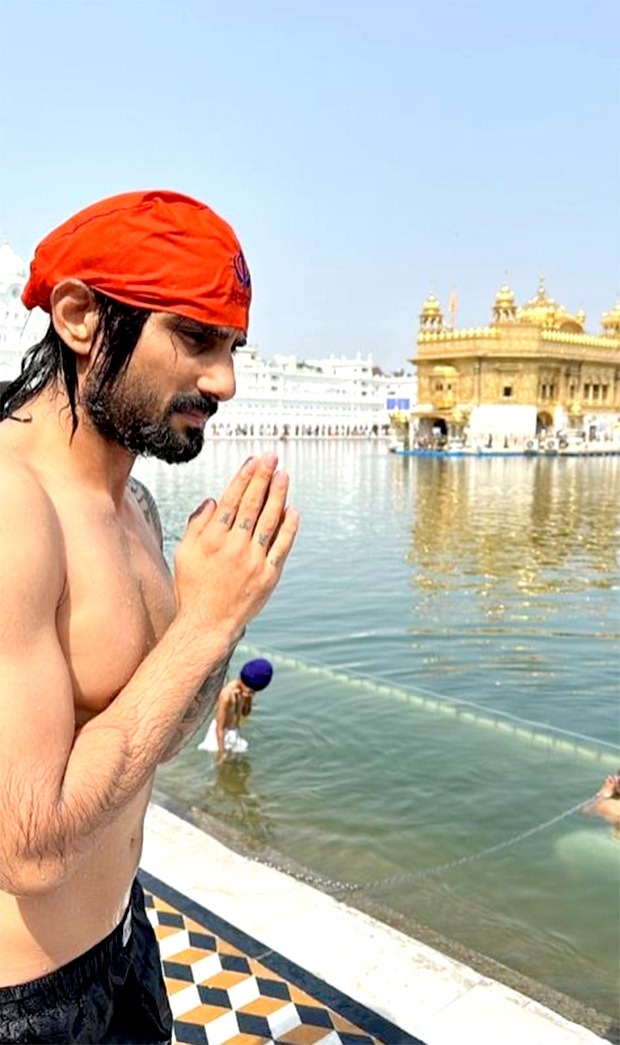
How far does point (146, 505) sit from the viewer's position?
155 centimetres

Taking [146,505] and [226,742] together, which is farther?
[226,742]

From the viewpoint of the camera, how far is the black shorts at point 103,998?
1.18m

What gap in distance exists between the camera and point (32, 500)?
1.06m

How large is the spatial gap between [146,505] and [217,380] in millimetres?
429

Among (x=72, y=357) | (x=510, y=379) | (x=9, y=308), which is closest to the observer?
(x=72, y=357)

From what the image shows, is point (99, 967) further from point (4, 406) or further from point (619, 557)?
point (619, 557)

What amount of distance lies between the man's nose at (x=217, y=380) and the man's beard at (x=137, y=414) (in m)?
0.01

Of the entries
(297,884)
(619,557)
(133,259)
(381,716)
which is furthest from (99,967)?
(619,557)

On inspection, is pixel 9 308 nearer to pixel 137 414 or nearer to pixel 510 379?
pixel 510 379

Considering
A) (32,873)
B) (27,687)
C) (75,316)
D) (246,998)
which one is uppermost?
(75,316)

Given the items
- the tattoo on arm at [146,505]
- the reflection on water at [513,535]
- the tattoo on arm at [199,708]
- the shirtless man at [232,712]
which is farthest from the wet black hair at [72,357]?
the reflection on water at [513,535]

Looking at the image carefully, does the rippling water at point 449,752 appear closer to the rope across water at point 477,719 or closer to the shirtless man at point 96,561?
the rope across water at point 477,719

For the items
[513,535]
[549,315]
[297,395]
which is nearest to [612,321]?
[549,315]

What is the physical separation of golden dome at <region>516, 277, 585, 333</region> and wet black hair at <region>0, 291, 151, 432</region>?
5686 cm
